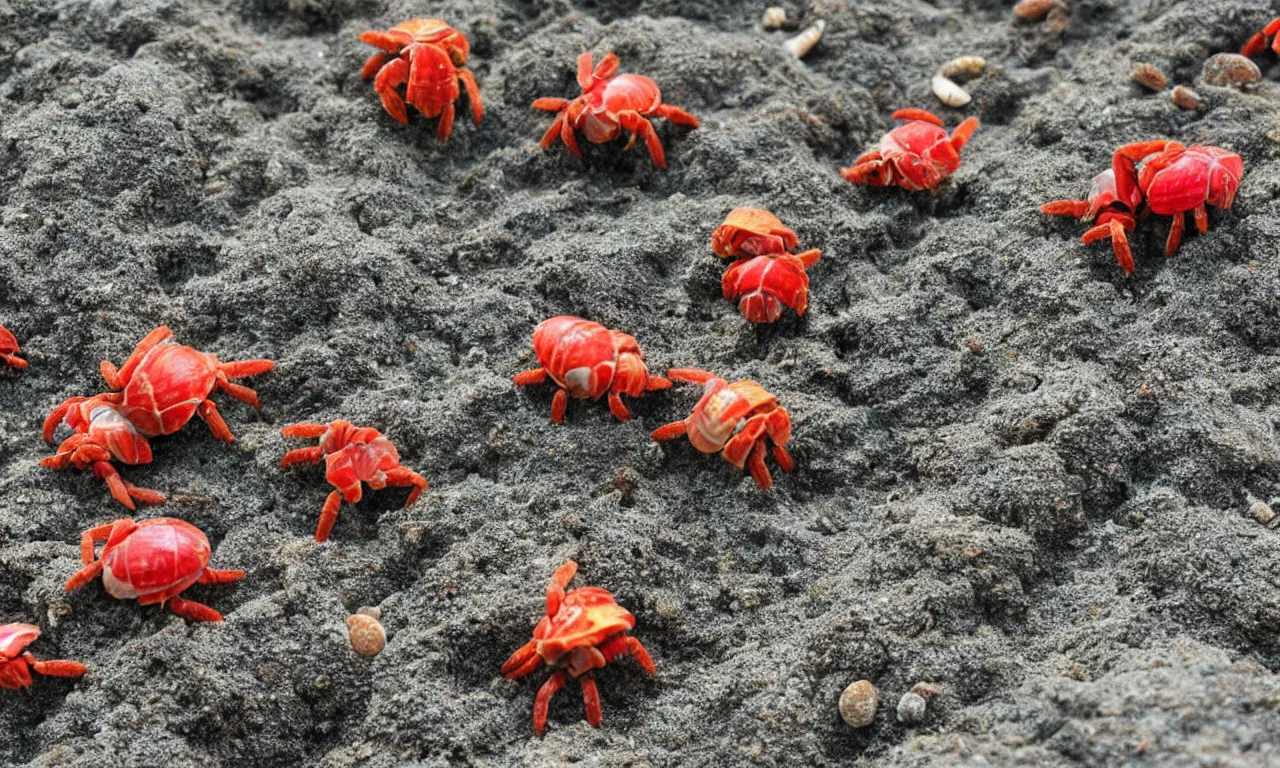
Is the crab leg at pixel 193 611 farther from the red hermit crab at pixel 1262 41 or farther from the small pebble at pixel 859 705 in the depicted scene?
the red hermit crab at pixel 1262 41

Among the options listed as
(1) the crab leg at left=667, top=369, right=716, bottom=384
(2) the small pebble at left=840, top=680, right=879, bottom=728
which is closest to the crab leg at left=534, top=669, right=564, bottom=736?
(2) the small pebble at left=840, top=680, right=879, bottom=728

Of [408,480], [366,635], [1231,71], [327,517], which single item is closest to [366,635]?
[366,635]

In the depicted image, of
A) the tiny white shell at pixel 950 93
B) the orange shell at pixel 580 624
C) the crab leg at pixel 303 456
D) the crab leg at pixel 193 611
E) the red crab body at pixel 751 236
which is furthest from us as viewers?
the tiny white shell at pixel 950 93

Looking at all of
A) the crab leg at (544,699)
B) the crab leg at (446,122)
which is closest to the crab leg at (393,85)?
the crab leg at (446,122)

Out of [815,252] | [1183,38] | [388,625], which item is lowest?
[388,625]

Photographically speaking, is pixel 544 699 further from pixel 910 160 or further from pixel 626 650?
pixel 910 160

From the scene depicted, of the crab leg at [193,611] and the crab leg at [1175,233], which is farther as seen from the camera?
the crab leg at [1175,233]

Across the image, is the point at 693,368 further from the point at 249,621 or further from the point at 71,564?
the point at 71,564

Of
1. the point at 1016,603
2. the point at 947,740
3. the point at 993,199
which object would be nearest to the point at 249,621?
the point at 947,740
